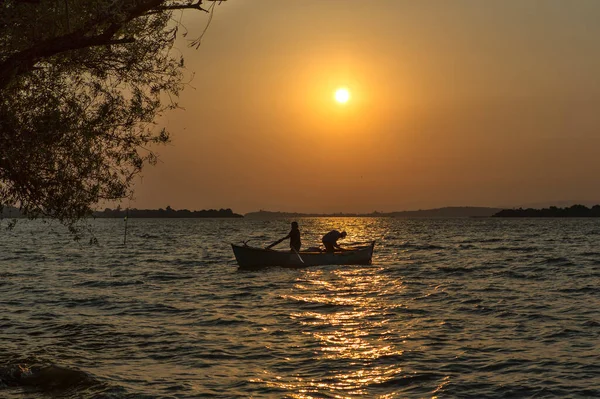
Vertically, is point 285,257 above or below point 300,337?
above

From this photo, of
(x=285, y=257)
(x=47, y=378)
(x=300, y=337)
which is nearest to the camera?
(x=47, y=378)

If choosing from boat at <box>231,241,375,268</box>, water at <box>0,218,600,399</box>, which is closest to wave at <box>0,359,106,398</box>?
water at <box>0,218,600,399</box>

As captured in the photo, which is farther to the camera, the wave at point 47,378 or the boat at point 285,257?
the boat at point 285,257

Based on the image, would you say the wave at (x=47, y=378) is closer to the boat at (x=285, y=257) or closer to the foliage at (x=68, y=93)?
the foliage at (x=68, y=93)

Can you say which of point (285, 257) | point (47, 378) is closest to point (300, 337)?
point (47, 378)

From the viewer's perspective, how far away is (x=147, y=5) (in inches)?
552

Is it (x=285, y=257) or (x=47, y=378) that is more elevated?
(x=285, y=257)

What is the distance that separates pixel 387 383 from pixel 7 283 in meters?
27.4

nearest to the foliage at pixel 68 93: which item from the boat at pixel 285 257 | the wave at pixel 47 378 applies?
the wave at pixel 47 378

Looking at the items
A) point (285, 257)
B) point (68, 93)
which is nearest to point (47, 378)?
point (68, 93)

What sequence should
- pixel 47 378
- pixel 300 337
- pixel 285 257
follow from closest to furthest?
pixel 47 378, pixel 300 337, pixel 285 257

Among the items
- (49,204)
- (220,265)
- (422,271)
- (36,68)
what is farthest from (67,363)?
(220,265)

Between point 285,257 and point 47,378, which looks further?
point 285,257

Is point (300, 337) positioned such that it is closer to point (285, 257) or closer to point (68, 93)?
point (68, 93)
